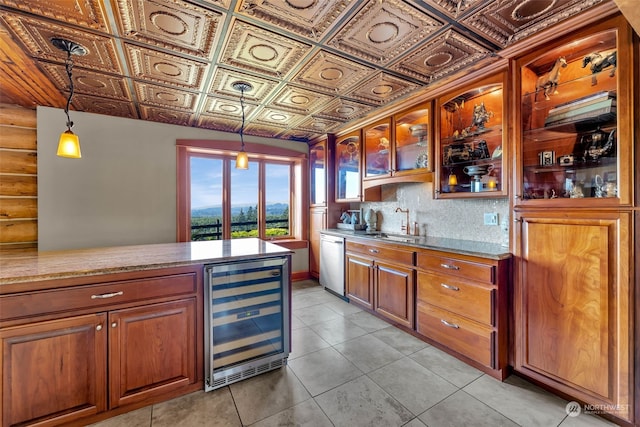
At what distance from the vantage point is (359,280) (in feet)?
11.0

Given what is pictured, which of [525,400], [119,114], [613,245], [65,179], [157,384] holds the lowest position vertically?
[525,400]

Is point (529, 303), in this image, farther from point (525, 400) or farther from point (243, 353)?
point (243, 353)

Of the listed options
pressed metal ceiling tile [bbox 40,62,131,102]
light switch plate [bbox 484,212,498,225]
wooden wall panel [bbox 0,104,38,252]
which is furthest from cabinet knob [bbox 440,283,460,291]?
wooden wall panel [bbox 0,104,38,252]

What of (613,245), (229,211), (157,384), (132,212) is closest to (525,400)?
(613,245)

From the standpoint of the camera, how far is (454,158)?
8.59 feet

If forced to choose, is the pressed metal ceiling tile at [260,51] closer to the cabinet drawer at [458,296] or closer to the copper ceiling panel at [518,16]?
the copper ceiling panel at [518,16]

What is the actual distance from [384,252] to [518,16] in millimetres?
2167

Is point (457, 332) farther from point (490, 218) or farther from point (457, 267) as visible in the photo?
point (490, 218)

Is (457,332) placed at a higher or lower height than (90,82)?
lower

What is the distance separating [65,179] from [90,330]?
99.4 inches

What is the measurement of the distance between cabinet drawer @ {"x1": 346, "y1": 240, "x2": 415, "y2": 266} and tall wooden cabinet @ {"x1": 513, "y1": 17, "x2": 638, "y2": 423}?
91 centimetres

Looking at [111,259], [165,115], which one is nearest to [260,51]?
[111,259]

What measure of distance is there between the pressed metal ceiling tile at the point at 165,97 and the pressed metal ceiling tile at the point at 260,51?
0.90m
